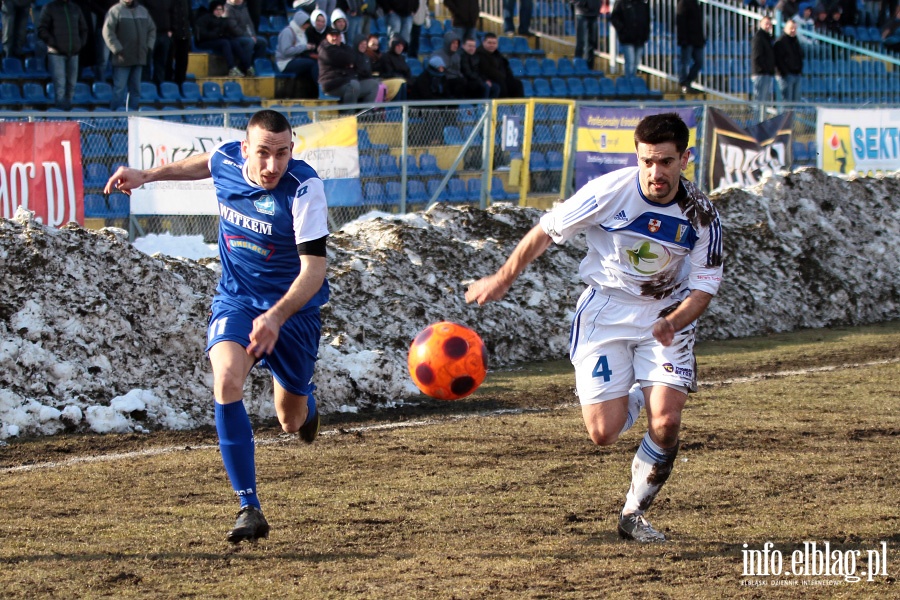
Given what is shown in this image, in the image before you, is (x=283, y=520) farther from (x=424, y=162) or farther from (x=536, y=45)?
(x=536, y=45)

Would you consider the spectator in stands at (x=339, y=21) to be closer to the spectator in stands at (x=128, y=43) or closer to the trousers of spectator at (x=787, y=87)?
the spectator in stands at (x=128, y=43)

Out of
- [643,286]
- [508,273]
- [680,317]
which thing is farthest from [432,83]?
[680,317]

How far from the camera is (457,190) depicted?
1617 centimetres

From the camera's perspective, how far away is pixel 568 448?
8375mm

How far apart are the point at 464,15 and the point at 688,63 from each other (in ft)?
17.6

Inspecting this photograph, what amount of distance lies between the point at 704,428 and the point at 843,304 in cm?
667

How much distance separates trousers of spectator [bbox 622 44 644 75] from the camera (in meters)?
23.1

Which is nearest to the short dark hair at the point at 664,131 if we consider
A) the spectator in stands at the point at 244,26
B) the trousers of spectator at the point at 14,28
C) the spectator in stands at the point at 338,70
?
the spectator in stands at the point at 338,70

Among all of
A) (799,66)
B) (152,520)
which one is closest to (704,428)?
(152,520)

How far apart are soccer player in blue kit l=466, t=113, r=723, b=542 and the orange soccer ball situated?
0.80 meters

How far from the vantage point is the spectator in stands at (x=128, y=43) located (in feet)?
51.4

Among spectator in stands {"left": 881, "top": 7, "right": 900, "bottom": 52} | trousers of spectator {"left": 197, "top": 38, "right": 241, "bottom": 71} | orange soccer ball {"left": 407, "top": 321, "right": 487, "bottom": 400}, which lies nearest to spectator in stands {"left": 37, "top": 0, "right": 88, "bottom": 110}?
trousers of spectator {"left": 197, "top": 38, "right": 241, "bottom": 71}

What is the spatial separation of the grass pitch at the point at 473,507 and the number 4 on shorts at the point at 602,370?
32.7 inches

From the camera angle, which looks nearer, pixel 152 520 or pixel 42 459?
pixel 152 520
